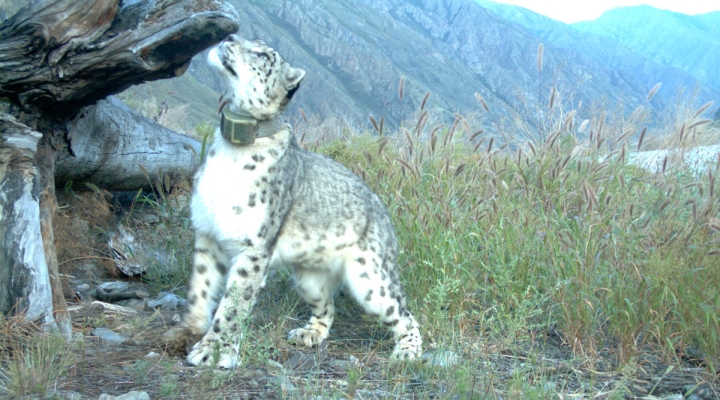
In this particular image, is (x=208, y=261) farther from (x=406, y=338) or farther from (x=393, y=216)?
(x=393, y=216)

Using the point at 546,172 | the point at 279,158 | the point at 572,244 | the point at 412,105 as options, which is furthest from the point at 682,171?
the point at 412,105

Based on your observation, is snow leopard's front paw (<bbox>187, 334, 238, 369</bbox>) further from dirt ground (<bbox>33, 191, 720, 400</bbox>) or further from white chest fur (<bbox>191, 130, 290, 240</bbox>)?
white chest fur (<bbox>191, 130, 290, 240</bbox>)

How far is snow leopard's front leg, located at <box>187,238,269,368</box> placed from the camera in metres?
3.99

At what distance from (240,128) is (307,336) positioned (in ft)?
4.90

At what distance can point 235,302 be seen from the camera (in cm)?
400

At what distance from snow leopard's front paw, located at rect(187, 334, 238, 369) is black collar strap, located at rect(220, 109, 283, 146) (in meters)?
1.16

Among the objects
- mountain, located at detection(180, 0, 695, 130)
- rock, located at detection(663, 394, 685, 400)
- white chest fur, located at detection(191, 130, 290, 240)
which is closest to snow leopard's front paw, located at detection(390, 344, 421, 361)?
white chest fur, located at detection(191, 130, 290, 240)

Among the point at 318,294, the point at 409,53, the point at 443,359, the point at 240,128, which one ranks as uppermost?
the point at 240,128

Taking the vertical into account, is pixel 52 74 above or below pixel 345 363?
above

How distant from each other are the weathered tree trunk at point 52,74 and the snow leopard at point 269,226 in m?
0.48

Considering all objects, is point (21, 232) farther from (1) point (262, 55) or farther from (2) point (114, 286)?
(1) point (262, 55)

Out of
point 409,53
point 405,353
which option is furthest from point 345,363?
point 409,53

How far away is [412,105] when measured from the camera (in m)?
52.9

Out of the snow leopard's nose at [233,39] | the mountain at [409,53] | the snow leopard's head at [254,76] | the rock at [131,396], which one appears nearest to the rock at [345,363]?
the rock at [131,396]
